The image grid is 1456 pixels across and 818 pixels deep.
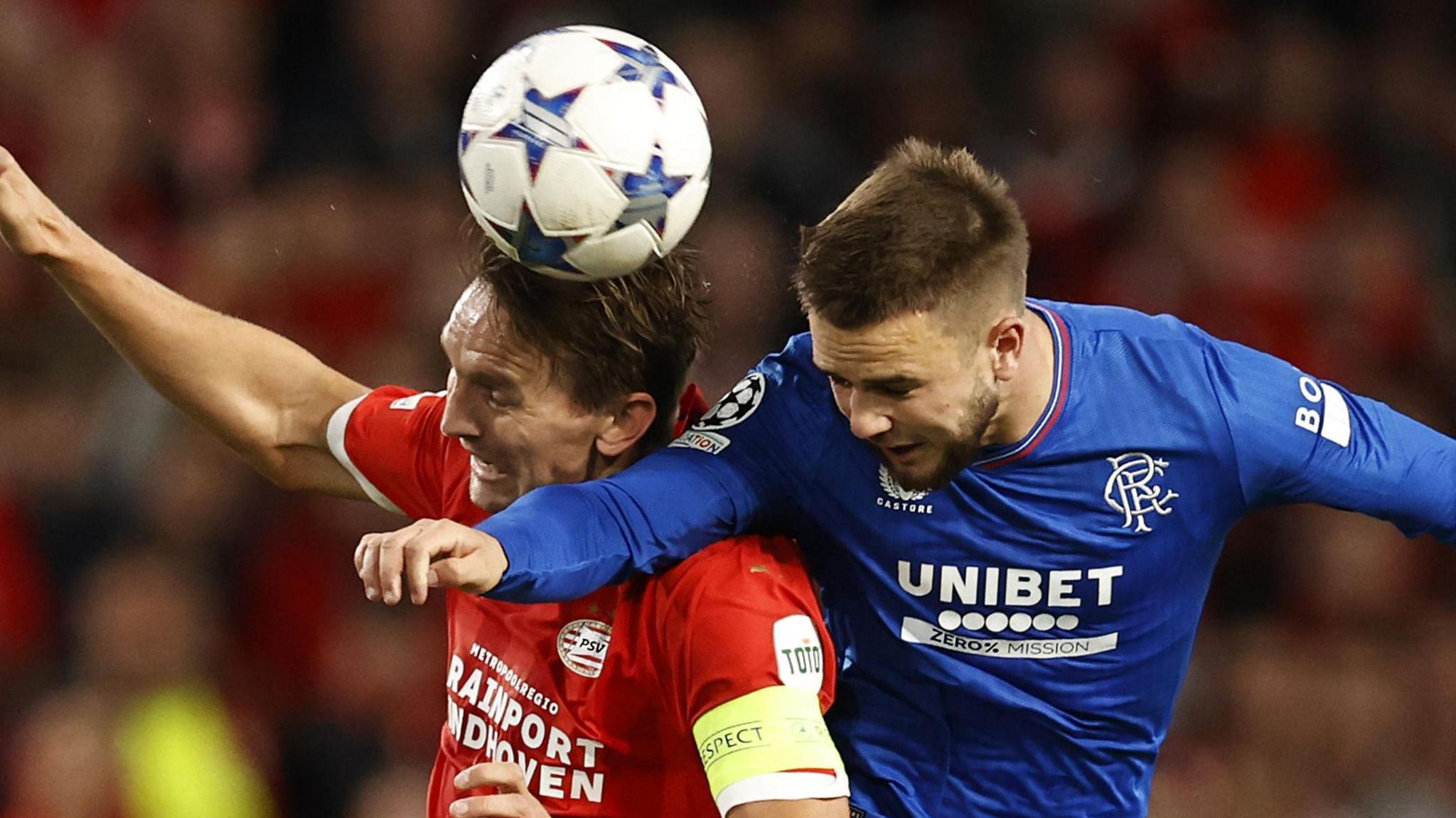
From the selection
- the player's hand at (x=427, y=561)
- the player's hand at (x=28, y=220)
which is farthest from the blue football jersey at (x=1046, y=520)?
the player's hand at (x=28, y=220)

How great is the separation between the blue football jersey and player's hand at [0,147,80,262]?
3.61 feet

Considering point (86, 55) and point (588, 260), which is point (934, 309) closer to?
point (588, 260)

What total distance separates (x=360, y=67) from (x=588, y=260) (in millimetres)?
4018

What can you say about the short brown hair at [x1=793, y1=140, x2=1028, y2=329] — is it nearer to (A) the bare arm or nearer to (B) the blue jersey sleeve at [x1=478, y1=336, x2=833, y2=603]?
(B) the blue jersey sleeve at [x1=478, y1=336, x2=833, y2=603]

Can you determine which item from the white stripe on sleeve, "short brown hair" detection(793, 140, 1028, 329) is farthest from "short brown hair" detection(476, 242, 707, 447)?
the white stripe on sleeve

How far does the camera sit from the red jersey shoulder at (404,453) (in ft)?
10.9

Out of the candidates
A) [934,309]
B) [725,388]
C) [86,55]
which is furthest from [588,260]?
[86,55]

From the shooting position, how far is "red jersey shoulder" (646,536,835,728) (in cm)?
271

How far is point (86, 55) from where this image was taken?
6.74 meters

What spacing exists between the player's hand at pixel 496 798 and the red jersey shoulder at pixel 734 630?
0.85ft

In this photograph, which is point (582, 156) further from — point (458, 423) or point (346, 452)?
point (346, 452)

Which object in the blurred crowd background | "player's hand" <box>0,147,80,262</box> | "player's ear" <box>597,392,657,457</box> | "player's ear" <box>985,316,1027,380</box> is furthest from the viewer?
the blurred crowd background

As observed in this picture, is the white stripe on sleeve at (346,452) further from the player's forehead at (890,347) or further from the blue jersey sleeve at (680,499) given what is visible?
the player's forehead at (890,347)

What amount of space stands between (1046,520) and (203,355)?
4.98 feet
